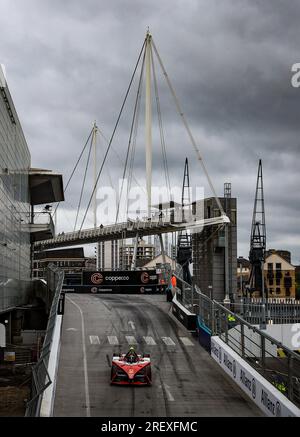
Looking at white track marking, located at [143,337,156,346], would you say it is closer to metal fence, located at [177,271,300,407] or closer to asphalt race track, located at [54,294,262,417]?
asphalt race track, located at [54,294,262,417]

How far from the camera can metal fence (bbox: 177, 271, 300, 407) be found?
41.8 ft

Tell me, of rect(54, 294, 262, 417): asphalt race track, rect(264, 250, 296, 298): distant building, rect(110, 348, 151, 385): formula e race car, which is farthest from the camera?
rect(264, 250, 296, 298): distant building

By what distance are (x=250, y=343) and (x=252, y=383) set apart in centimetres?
692

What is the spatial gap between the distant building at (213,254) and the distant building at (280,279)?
6003cm

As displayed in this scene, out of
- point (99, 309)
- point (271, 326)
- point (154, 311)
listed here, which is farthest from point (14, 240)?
point (271, 326)

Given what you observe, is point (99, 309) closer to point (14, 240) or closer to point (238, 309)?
point (14, 240)

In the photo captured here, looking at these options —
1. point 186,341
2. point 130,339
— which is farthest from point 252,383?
point 130,339

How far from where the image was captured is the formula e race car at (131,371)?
599 inches

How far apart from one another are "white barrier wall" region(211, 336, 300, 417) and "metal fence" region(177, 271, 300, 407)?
23 centimetres

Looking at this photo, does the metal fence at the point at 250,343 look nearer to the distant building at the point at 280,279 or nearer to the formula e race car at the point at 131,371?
the formula e race car at the point at 131,371

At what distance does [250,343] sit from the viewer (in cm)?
2111

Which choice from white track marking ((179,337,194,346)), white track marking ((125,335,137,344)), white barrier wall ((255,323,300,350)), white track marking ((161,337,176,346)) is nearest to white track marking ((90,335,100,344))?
white track marking ((125,335,137,344))

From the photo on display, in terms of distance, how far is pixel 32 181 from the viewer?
52.4 metres
